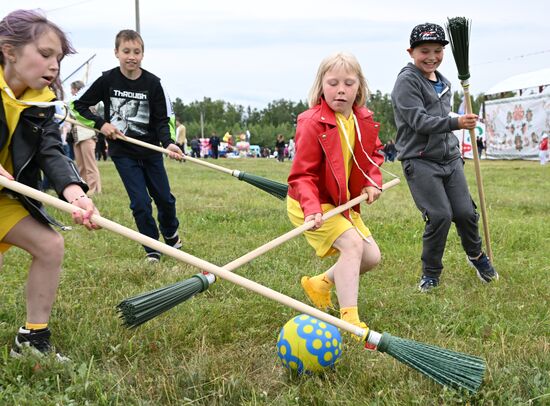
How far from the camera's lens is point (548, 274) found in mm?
4777

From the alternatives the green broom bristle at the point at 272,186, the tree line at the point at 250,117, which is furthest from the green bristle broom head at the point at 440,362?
the tree line at the point at 250,117

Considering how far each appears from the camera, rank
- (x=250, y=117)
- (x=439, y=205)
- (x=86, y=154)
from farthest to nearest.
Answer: (x=250, y=117) < (x=86, y=154) < (x=439, y=205)

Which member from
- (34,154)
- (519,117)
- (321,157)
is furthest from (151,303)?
(519,117)

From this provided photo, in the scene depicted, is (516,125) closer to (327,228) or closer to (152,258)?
(152,258)

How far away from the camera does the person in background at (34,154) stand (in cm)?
285

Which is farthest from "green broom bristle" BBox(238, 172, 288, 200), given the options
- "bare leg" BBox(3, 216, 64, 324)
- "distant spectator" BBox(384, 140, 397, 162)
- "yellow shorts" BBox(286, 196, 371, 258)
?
"distant spectator" BBox(384, 140, 397, 162)

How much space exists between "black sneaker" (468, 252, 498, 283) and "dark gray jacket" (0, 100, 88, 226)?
3057mm

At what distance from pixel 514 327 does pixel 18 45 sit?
10.0 feet

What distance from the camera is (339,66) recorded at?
357cm

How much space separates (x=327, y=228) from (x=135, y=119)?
2479mm

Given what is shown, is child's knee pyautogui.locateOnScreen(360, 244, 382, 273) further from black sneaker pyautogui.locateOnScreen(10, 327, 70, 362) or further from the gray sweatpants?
black sneaker pyautogui.locateOnScreen(10, 327, 70, 362)

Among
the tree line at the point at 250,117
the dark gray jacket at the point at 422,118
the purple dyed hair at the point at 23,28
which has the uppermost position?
the purple dyed hair at the point at 23,28

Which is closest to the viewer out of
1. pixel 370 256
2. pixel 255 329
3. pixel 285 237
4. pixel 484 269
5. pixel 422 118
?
pixel 285 237

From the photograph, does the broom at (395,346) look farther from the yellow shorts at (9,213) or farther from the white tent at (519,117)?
the white tent at (519,117)
